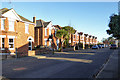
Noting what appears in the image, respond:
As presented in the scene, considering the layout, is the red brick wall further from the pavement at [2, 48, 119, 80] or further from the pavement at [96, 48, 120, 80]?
the pavement at [96, 48, 120, 80]

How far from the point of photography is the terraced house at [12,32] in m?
18.9

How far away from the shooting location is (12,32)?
19.7 meters

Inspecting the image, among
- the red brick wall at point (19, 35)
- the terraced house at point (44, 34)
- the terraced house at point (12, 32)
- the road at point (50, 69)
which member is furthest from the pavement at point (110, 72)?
the terraced house at point (44, 34)

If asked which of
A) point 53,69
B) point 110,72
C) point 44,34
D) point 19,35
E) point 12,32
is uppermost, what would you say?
point 44,34

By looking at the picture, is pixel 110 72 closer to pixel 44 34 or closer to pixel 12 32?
pixel 12 32

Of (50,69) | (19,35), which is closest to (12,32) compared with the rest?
(19,35)

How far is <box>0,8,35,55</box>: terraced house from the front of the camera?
1894 centimetres

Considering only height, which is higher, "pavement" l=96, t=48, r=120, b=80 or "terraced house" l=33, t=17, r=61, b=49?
"terraced house" l=33, t=17, r=61, b=49

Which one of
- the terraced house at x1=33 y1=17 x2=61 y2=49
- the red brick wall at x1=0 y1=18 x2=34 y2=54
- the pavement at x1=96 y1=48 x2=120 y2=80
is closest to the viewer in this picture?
the pavement at x1=96 y1=48 x2=120 y2=80

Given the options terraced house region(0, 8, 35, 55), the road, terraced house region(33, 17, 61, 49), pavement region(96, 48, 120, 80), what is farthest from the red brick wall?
pavement region(96, 48, 120, 80)

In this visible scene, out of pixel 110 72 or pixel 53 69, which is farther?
pixel 53 69

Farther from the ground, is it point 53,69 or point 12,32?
point 12,32

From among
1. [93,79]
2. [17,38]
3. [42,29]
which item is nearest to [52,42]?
[42,29]

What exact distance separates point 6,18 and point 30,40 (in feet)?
23.7
